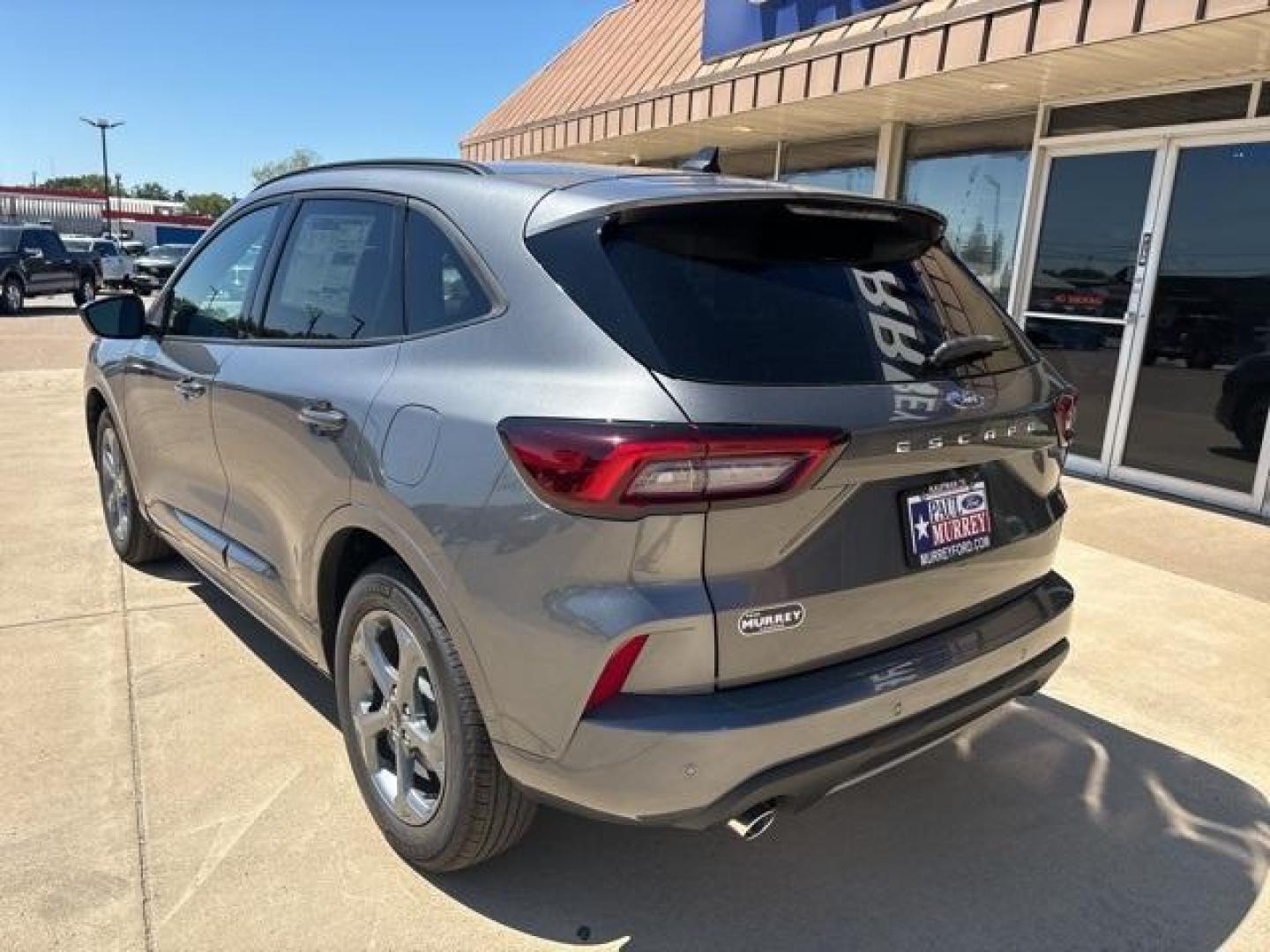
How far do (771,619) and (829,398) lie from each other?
1.54 feet

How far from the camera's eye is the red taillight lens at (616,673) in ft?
6.02

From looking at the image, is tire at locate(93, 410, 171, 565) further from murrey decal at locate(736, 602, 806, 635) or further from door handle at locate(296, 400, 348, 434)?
murrey decal at locate(736, 602, 806, 635)

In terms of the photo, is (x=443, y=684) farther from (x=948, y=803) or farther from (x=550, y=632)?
(x=948, y=803)

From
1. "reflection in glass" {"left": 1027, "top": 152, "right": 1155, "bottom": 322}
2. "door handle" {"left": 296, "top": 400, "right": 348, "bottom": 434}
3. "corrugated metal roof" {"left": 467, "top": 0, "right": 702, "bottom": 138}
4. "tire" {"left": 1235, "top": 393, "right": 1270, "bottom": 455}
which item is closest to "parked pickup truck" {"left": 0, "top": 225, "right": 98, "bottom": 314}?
"corrugated metal roof" {"left": 467, "top": 0, "right": 702, "bottom": 138}

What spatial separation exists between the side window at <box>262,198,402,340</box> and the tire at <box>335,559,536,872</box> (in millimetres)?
703

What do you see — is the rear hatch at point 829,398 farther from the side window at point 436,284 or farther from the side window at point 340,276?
the side window at point 340,276

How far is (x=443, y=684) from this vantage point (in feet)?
7.27

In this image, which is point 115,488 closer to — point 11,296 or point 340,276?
point 340,276

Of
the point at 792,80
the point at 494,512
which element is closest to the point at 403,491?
the point at 494,512

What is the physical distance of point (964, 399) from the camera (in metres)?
2.22

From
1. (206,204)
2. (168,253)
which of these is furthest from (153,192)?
(168,253)

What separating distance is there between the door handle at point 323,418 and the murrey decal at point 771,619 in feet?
3.97

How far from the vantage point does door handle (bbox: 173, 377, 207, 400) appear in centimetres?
336

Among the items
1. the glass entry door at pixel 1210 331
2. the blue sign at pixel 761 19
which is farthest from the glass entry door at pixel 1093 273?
the blue sign at pixel 761 19
